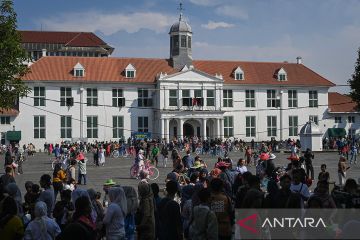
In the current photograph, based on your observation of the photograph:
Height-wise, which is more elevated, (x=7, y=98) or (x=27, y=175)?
(x=7, y=98)

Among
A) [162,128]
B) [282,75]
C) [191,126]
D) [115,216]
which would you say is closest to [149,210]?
[115,216]

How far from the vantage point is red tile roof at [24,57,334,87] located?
64.1 meters

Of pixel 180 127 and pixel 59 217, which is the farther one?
pixel 180 127

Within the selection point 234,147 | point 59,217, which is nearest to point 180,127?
point 234,147

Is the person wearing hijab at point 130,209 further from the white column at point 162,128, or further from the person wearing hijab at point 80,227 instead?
the white column at point 162,128

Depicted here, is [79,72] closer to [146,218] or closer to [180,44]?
[180,44]

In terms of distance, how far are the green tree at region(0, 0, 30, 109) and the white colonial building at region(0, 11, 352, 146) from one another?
117ft

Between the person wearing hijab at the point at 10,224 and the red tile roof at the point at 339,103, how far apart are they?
6293 centimetres

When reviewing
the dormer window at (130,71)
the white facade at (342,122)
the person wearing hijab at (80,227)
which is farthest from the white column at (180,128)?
the person wearing hijab at (80,227)

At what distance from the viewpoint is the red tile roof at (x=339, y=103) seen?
7250 cm

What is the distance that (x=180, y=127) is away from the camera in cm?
6406

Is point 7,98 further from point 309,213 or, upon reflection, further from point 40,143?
point 40,143

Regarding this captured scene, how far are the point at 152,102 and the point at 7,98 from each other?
42805mm

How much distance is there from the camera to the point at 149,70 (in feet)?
222
